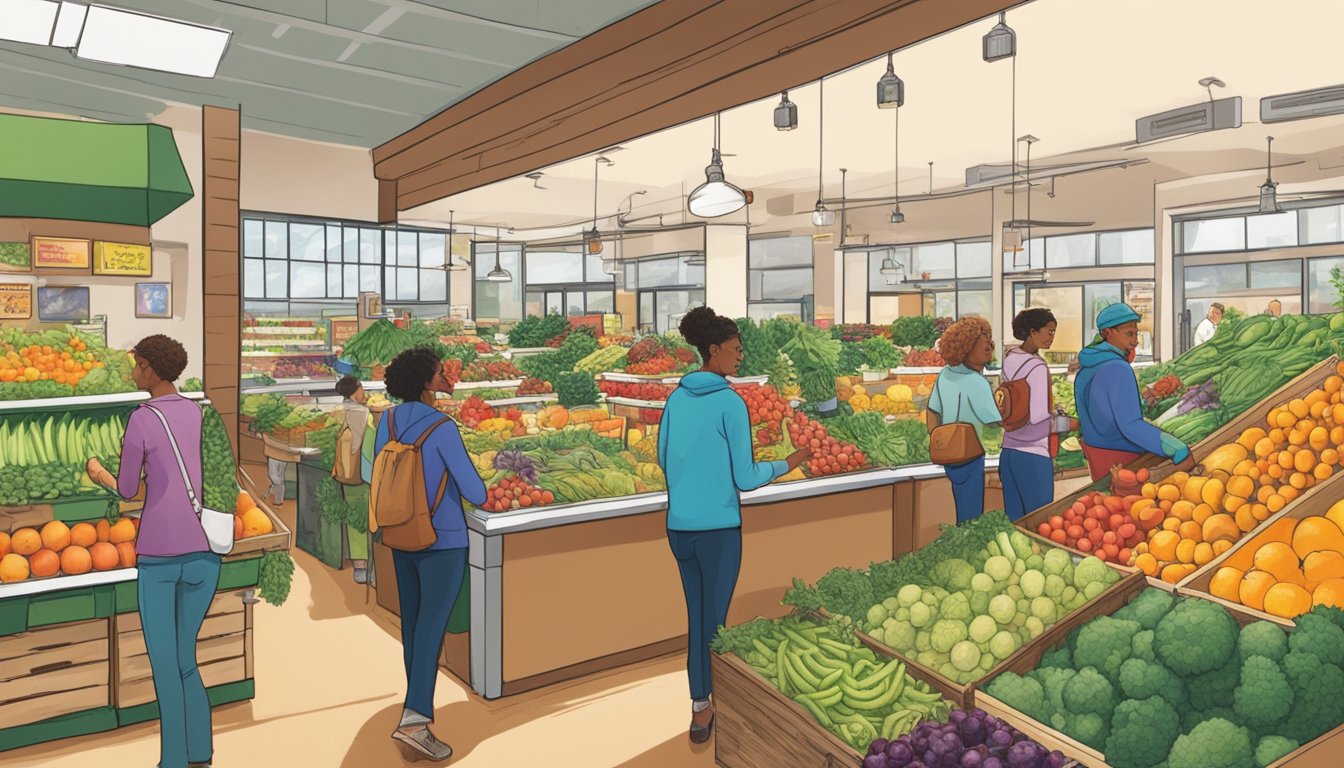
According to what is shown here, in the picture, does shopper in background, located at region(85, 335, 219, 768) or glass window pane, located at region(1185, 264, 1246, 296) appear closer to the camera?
shopper in background, located at region(85, 335, 219, 768)

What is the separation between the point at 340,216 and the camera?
11438mm

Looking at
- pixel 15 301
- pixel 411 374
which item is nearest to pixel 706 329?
pixel 411 374

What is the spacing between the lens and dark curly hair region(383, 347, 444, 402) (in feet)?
11.9

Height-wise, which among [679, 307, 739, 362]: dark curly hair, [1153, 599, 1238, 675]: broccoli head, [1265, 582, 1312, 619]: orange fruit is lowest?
[1153, 599, 1238, 675]: broccoli head

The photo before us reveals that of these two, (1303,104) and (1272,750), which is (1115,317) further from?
(1303,104)

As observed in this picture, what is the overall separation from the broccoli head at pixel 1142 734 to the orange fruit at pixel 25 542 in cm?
420

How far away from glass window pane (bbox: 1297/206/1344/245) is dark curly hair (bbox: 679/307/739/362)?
501 inches

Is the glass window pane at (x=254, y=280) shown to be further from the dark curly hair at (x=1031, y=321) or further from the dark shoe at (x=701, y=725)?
the dark shoe at (x=701, y=725)

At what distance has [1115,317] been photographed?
4535 mm

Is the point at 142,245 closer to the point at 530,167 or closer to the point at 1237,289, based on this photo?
the point at 530,167

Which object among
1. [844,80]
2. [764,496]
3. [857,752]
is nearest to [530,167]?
[764,496]

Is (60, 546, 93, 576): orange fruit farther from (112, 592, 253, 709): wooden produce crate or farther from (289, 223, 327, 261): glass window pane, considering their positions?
(289, 223, 327, 261): glass window pane

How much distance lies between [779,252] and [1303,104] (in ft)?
39.2

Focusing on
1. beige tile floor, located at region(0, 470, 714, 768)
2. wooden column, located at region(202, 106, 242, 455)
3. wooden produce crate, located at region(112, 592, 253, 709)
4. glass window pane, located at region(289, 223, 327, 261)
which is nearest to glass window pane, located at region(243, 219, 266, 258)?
glass window pane, located at region(289, 223, 327, 261)
